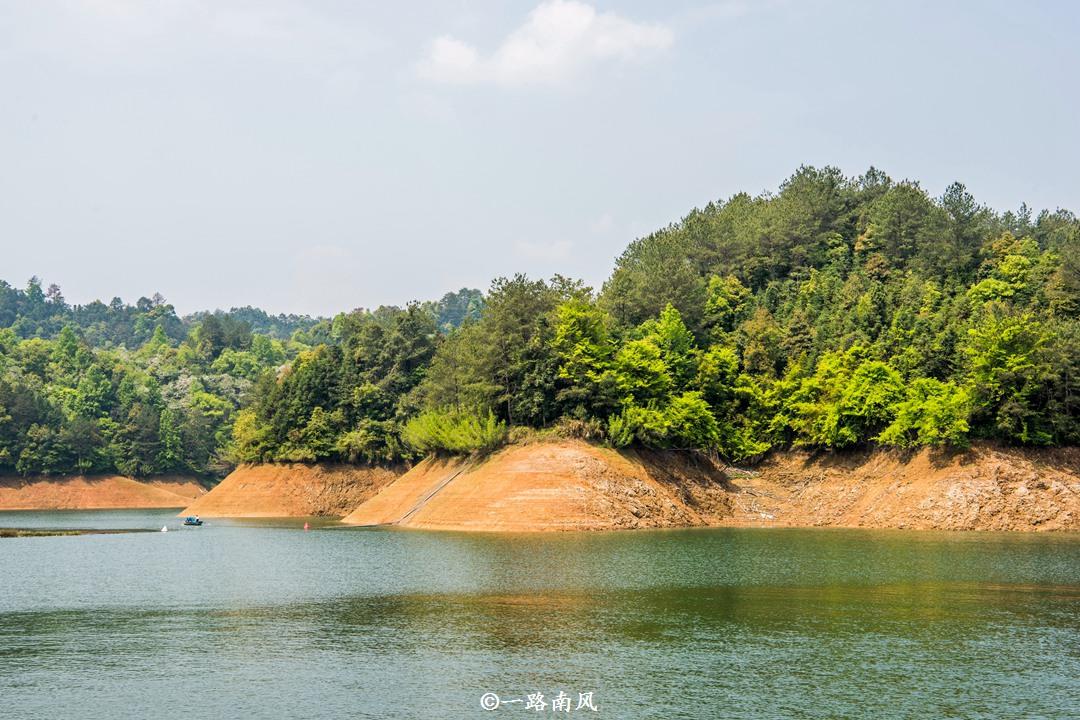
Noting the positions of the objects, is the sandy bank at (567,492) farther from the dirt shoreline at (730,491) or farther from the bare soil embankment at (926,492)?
the bare soil embankment at (926,492)

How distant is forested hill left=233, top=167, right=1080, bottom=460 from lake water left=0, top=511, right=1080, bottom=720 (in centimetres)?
2438

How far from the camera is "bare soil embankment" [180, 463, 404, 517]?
15225cm

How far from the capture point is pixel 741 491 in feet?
383

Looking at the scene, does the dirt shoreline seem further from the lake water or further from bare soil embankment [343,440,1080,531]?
the lake water

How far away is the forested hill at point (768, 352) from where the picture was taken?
104875mm

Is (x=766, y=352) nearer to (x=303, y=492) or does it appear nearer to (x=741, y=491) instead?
(x=741, y=491)

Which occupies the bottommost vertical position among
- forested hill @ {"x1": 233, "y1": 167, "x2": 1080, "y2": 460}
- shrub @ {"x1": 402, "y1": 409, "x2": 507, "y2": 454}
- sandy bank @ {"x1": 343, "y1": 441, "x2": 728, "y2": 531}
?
sandy bank @ {"x1": 343, "y1": 441, "x2": 728, "y2": 531}

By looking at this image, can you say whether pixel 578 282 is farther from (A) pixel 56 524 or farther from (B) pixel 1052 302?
(A) pixel 56 524

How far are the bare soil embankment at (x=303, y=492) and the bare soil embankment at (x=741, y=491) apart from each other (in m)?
31.4

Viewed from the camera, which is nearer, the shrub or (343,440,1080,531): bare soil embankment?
(343,440,1080,531): bare soil embankment

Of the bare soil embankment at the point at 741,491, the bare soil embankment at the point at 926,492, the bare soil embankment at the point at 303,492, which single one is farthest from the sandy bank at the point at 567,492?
the bare soil embankment at the point at 303,492

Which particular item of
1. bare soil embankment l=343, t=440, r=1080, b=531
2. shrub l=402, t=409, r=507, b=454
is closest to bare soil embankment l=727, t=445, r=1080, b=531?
bare soil embankment l=343, t=440, r=1080, b=531

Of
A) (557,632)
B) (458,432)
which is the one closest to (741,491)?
(458,432)

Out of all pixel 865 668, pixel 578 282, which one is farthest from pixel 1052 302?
pixel 865 668
